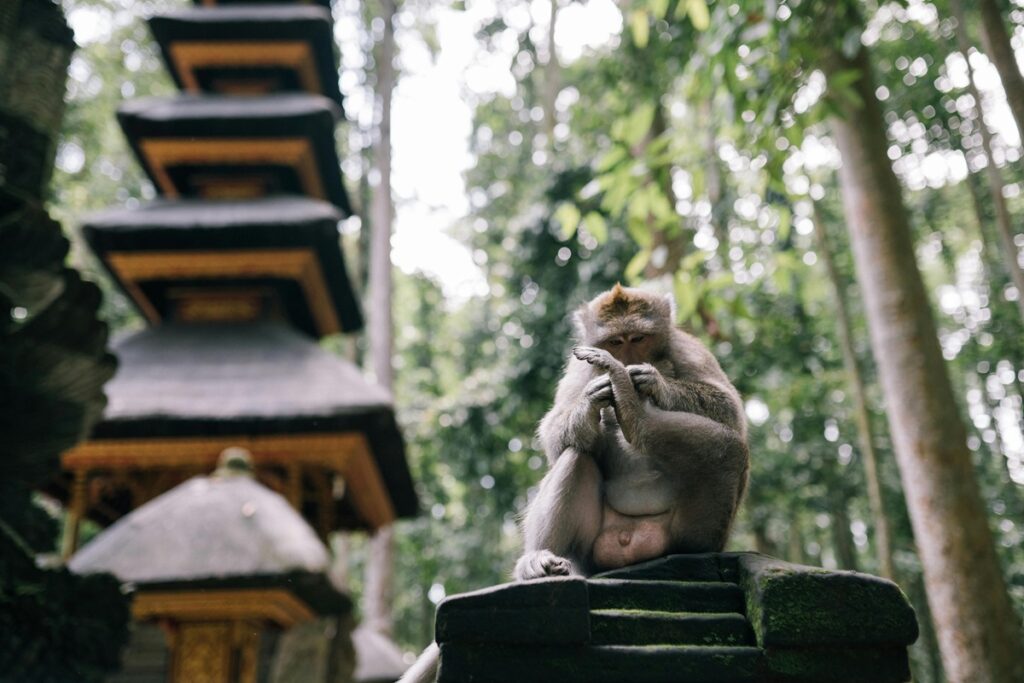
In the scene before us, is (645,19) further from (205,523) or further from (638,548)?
(205,523)

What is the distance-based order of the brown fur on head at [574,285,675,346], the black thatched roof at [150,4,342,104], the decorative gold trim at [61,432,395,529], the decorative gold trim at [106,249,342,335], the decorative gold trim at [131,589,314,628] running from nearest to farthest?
the brown fur on head at [574,285,675,346] < the decorative gold trim at [131,589,314,628] < the decorative gold trim at [61,432,395,529] < the decorative gold trim at [106,249,342,335] < the black thatched roof at [150,4,342,104]

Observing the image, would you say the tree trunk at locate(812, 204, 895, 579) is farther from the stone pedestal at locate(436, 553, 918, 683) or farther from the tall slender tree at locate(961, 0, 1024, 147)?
the stone pedestal at locate(436, 553, 918, 683)

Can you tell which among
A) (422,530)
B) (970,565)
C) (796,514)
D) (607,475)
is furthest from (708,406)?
(422,530)

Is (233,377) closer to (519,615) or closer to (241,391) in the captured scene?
(241,391)

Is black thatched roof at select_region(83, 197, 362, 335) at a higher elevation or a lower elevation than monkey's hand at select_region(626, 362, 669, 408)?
higher

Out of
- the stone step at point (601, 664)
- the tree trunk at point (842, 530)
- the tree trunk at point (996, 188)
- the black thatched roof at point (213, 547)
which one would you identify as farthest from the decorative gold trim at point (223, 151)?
the stone step at point (601, 664)

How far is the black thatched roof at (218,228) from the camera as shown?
10906mm

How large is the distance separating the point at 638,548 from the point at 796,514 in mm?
14497

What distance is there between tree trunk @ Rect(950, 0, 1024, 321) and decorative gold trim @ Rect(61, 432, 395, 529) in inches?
246

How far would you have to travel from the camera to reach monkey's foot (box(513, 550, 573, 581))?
2473 millimetres

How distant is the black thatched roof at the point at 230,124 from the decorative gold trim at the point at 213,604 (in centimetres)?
676

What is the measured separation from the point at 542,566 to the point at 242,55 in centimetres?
1236

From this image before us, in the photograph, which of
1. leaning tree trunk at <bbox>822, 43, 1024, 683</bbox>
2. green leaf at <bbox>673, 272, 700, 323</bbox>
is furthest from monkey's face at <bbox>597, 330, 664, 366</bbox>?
leaning tree trunk at <bbox>822, 43, 1024, 683</bbox>

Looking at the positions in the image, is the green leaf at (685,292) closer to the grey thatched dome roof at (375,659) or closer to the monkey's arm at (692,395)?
the monkey's arm at (692,395)
